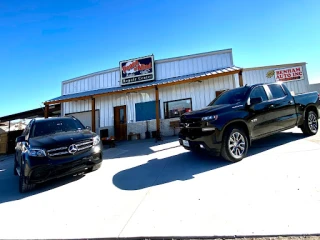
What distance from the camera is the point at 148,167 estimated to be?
4.37m

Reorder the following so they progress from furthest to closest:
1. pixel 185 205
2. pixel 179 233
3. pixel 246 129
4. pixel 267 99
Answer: pixel 267 99 < pixel 246 129 < pixel 185 205 < pixel 179 233

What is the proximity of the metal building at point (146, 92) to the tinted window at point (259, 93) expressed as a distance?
A: 549 centimetres

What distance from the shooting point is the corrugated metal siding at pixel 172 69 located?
10.9 m

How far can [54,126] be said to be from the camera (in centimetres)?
472

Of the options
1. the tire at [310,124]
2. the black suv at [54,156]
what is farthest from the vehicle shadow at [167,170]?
the tire at [310,124]

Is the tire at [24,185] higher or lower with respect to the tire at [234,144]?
lower

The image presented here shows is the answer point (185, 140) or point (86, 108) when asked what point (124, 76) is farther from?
point (185, 140)

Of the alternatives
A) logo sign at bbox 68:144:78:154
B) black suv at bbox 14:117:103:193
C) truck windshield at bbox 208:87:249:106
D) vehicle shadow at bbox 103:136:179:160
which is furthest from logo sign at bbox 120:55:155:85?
logo sign at bbox 68:144:78:154

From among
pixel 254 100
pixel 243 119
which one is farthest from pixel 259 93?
pixel 243 119

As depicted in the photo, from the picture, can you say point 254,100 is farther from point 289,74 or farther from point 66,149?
point 289,74

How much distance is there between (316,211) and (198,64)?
10607mm

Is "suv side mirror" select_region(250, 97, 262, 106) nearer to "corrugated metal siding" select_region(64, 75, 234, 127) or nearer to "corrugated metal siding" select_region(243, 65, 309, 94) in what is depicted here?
"corrugated metal siding" select_region(64, 75, 234, 127)

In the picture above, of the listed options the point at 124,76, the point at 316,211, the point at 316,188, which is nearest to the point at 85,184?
the point at 316,211

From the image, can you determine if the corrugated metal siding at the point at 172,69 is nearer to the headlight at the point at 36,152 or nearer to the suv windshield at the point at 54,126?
the suv windshield at the point at 54,126
